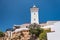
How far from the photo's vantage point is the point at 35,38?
38.6m

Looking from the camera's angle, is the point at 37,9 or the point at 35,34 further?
the point at 37,9

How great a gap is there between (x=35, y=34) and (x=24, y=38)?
3298mm

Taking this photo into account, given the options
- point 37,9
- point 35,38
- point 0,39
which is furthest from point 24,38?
point 37,9

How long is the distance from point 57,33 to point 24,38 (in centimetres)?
2257

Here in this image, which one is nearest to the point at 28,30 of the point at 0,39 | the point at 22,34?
the point at 22,34

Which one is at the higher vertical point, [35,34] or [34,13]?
[34,13]

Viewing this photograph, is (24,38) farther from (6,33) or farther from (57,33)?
(57,33)

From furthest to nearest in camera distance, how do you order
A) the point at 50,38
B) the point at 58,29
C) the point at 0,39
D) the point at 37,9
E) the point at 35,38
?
1. the point at 37,9
2. the point at 0,39
3. the point at 35,38
4. the point at 50,38
5. the point at 58,29

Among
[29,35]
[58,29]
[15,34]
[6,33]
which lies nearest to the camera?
[58,29]

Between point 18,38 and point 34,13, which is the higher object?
point 34,13

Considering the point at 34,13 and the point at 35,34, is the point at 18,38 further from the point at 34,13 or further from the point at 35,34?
the point at 34,13

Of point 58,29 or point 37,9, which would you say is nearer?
point 58,29

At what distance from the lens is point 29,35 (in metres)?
41.7

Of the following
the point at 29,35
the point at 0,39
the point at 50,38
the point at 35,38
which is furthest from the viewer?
the point at 0,39
